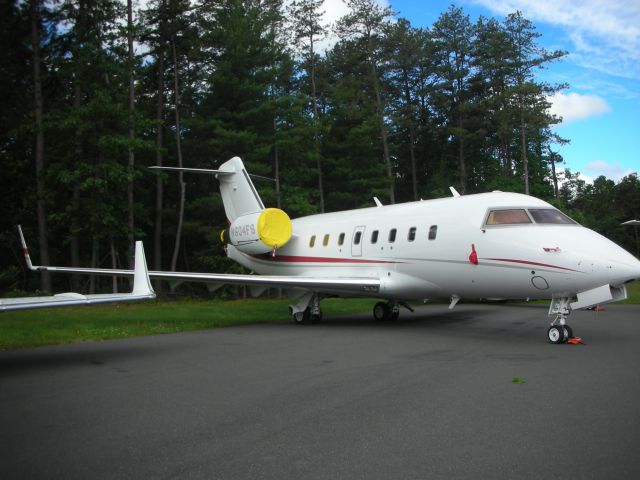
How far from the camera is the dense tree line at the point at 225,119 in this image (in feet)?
76.7

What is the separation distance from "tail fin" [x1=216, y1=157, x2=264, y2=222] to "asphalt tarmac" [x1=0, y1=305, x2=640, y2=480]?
8856 mm

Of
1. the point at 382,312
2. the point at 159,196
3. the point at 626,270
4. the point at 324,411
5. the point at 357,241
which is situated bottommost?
the point at 382,312

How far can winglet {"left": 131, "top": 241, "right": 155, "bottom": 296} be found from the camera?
8.17 metres

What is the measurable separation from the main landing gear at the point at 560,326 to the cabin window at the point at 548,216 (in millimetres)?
1507

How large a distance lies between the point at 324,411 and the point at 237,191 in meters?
Result: 14.0

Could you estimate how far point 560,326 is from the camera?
9453mm

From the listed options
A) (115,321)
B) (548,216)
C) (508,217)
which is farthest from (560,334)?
(115,321)

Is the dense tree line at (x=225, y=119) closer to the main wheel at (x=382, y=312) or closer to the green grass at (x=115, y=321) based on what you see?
the green grass at (x=115, y=321)

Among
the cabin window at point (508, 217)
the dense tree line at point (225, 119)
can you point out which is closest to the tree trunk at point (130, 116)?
the dense tree line at point (225, 119)

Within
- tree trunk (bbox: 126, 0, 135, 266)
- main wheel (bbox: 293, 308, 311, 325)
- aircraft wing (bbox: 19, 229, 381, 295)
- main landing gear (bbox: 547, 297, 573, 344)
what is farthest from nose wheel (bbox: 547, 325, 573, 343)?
tree trunk (bbox: 126, 0, 135, 266)

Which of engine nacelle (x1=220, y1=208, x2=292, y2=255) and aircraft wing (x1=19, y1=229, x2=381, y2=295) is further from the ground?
engine nacelle (x1=220, y1=208, x2=292, y2=255)

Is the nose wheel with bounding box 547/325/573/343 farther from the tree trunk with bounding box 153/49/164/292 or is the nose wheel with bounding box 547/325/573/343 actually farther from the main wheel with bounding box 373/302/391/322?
the tree trunk with bounding box 153/49/164/292

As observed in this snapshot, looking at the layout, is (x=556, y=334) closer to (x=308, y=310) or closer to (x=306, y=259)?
(x=308, y=310)

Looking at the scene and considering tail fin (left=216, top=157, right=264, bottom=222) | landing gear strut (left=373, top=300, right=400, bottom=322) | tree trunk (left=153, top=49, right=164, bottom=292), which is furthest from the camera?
tree trunk (left=153, top=49, right=164, bottom=292)
